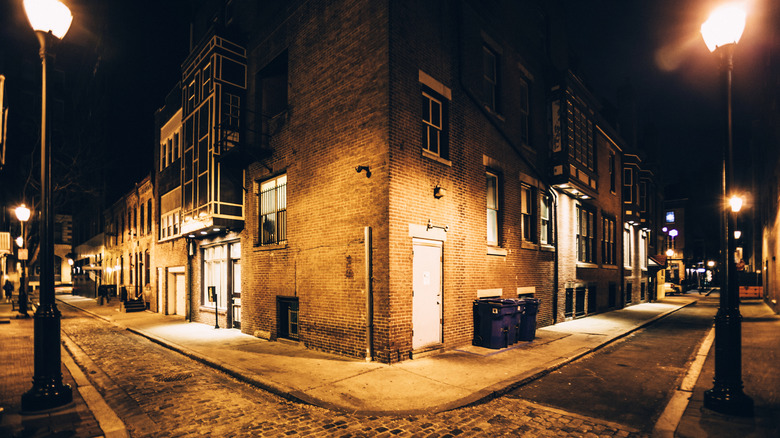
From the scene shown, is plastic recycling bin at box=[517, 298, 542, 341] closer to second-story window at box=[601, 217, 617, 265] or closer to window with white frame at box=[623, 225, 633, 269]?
second-story window at box=[601, 217, 617, 265]

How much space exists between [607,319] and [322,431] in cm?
1521

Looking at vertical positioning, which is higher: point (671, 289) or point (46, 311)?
point (46, 311)

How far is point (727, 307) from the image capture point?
6000mm

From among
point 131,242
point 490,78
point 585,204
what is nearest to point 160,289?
point 131,242

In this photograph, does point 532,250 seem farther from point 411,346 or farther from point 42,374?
point 42,374

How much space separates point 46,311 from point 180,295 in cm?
1382

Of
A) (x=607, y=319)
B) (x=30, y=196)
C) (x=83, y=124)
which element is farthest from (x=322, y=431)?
(x=30, y=196)

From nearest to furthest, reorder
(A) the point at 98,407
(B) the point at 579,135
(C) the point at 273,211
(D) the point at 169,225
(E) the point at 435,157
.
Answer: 1. (A) the point at 98,407
2. (E) the point at 435,157
3. (C) the point at 273,211
4. (B) the point at 579,135
5. (D) the point at 169,225

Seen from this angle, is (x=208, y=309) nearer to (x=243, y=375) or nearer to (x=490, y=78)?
(x=243, y=375)

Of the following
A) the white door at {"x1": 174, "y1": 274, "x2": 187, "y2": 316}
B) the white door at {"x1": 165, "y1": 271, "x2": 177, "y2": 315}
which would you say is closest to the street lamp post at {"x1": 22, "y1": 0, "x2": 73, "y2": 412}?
the white door at {"x1": 174, "y1": 274, "x2": 187, "y2": 316}

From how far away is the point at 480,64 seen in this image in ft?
39.4

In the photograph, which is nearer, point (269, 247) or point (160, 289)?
point (269, 247)

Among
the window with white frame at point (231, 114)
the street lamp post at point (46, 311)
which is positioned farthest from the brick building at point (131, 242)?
the street lamp post at point (46, 311)

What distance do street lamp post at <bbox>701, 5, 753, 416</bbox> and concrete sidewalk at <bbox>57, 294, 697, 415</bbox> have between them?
2.89 m
